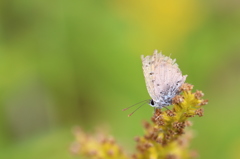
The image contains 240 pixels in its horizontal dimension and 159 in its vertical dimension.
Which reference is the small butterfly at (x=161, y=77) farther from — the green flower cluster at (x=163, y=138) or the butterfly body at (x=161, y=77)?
the green flower cluster at (x=163, y=138)

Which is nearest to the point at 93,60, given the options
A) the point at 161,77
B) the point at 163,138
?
the point at 161,77

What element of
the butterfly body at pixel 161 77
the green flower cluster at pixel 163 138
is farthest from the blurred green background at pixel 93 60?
the butterfly body at pixel 161 77

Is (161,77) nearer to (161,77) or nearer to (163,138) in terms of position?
(161,77)

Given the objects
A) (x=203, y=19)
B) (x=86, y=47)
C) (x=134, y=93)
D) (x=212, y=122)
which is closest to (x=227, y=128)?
(x=212, y=122)

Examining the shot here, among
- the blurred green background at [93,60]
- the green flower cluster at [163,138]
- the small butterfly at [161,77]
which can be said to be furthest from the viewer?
the blurred green background at [93,60]

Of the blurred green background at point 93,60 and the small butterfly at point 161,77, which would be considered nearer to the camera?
the small butterfly at point 161,77
